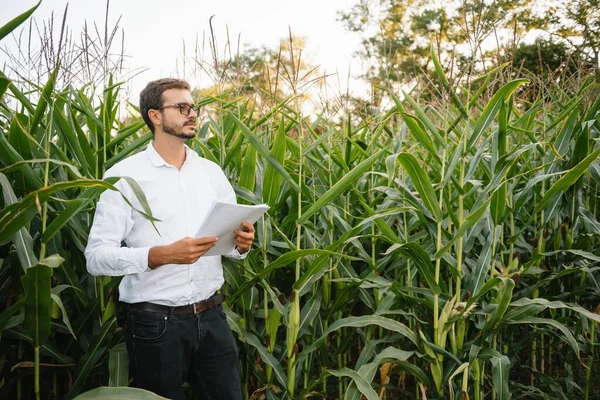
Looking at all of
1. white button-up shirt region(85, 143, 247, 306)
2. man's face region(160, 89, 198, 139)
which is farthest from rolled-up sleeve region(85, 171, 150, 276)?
man's face region(160, 89, 198, 139)

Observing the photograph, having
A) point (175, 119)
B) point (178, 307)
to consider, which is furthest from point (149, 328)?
point (175, 119)

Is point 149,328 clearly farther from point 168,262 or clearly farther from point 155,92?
point 155,92

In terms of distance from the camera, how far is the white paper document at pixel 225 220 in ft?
6.57

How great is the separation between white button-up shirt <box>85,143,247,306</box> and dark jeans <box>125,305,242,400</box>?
0.08 m

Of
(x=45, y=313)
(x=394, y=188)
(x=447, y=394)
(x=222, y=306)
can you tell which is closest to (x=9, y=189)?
(x=45, y=313)

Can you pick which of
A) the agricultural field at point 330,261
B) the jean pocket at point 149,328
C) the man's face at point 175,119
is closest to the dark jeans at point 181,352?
the jean pocket at point 149,328

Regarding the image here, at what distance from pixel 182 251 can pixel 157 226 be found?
1.08 ft

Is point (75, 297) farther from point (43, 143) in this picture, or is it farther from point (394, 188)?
point (394, 188)

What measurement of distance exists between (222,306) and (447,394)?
118 cm

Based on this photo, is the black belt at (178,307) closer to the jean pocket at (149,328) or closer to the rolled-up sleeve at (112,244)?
the jean pocket at (149,328)

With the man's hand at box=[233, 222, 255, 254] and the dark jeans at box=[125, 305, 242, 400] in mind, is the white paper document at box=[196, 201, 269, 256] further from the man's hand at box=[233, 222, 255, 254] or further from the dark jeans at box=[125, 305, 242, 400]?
the dark jeans at box=[125, 305, 242, 400]

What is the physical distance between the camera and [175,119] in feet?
7.79

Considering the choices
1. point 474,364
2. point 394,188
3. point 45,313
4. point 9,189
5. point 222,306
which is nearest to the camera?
point 9,189

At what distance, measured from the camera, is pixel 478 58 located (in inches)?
103
